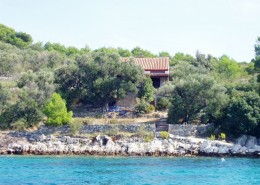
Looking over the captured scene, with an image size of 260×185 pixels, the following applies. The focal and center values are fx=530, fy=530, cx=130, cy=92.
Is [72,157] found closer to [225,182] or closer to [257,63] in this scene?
[225,182]

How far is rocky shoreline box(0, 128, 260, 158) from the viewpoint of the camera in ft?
166

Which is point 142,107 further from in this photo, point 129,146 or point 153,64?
point 153,64

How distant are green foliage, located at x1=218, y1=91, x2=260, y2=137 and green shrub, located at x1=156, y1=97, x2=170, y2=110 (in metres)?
10.2

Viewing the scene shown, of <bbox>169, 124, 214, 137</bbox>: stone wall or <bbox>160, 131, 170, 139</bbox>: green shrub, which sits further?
<bbox>169, 124, 214, 137</bbox>: stone wall

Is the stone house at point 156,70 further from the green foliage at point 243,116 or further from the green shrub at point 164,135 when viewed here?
the green shrub at point 164,135

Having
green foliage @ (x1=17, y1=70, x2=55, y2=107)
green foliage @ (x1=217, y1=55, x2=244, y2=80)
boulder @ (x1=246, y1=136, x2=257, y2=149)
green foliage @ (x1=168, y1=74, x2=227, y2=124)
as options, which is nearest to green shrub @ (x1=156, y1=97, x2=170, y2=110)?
green foliage @ (x1=168, y1=74, x2=227, y2=124)

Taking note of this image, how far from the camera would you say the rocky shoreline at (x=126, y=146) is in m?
50.7

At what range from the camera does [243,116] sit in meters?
53.5

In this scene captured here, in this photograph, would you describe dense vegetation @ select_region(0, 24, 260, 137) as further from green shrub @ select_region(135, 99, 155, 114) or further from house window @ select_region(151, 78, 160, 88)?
house window @ select_region(151, 78, 160, 88)

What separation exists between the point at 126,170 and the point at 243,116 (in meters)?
19.8

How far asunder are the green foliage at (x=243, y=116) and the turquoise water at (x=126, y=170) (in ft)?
19.6

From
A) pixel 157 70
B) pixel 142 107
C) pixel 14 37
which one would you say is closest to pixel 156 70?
pixel 157 70

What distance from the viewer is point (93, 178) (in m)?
33.2

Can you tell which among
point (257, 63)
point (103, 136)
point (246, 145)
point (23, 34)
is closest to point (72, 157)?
point (103, 136)
